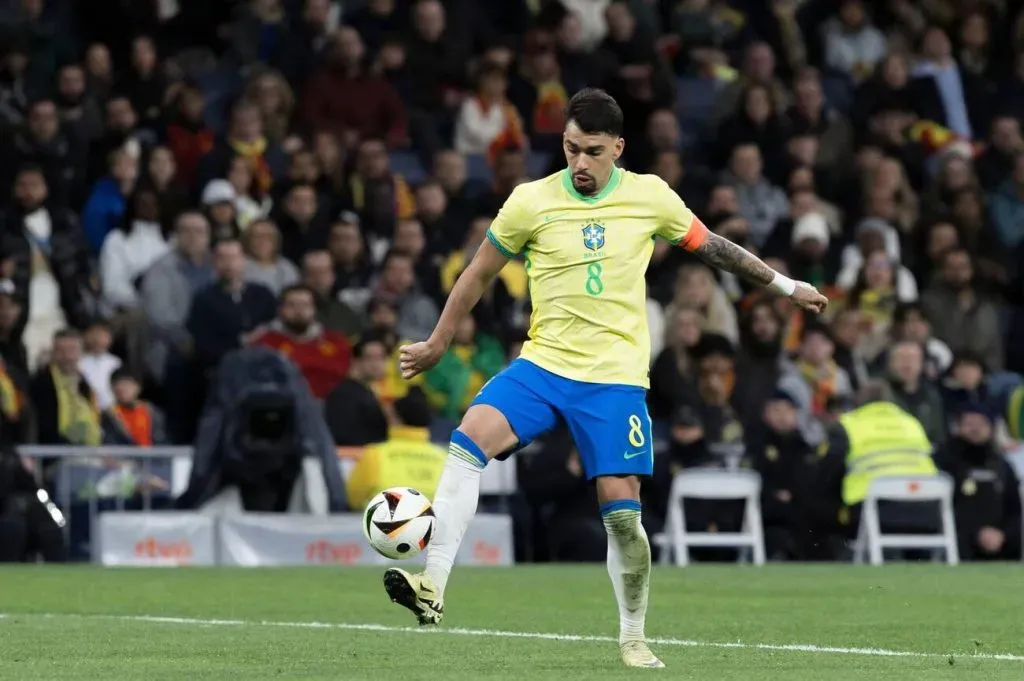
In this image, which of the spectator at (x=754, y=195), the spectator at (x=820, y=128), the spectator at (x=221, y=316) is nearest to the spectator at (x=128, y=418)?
the spectator at (x=221, y=316)

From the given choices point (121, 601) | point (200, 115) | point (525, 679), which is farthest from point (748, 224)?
point (525, 679)

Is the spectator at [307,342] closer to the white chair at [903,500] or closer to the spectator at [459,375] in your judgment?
the spectator at [459,375]

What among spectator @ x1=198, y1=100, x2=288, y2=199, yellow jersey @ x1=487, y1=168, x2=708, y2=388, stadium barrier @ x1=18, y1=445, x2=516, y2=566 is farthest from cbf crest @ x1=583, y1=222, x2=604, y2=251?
spectator @ x1=198, y1=100, x2=288, y2=199

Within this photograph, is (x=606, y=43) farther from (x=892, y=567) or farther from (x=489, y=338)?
(x=892, y=567)

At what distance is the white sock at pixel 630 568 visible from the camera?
9711 mm

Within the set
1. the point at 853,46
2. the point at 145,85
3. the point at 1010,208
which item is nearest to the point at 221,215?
the point at 145,85

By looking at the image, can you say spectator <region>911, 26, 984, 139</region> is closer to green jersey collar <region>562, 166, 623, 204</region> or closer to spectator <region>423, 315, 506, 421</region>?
spectator <region>423, 315, 506, 421</region>

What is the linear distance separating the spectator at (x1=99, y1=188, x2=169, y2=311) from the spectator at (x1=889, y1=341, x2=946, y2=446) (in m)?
6.36

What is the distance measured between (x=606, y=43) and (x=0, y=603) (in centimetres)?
1351

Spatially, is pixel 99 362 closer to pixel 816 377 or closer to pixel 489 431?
pixel 816 377

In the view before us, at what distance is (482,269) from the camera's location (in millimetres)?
9875

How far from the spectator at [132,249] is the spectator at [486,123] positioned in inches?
165

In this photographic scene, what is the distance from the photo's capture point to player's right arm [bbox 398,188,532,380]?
980 cm

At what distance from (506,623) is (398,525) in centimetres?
284
